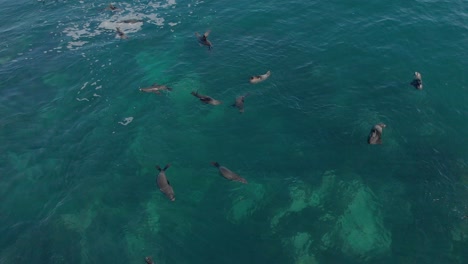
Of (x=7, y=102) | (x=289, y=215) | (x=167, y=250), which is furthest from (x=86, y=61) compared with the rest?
(x=289, y=215)

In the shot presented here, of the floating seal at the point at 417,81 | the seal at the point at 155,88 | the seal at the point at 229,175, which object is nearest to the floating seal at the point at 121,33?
the seal at the point at 155,88

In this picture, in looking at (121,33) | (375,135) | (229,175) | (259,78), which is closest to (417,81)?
(375,135)

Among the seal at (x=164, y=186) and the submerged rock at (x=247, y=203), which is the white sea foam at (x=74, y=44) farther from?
the submerged rock at (x=247, y=203)

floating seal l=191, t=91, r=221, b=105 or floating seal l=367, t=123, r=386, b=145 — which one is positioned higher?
floating seal l=191, t=91, r=221, b=105

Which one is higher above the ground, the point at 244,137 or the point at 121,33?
the point at 121,33

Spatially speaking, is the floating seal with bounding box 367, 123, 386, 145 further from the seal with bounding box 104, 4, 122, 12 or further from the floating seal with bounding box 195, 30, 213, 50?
the seal with bounding box 104, 4, 122, 12

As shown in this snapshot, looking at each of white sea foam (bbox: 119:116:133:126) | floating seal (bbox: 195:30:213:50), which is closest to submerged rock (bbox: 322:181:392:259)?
white sea foam (bbox: 119:116:133:126)

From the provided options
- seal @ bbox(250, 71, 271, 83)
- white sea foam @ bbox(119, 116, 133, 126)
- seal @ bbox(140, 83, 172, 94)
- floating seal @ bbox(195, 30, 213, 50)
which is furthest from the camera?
floating seal @ bbox(195, 30, 213, 50)

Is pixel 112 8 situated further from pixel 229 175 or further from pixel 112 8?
pixel 229 175
